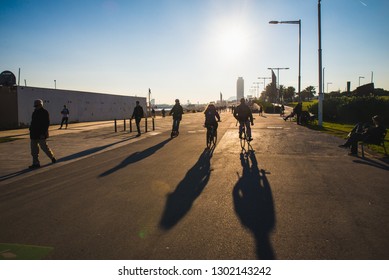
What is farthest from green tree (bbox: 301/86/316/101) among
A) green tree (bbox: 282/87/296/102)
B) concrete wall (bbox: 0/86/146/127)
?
concrete wall (bbox: 0/86/146/127)

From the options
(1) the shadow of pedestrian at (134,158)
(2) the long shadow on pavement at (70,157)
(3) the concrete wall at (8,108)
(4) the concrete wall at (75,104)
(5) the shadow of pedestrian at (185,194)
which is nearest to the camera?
(5) the shadow of pedestrian at (185,194)

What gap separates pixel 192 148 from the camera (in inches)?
513

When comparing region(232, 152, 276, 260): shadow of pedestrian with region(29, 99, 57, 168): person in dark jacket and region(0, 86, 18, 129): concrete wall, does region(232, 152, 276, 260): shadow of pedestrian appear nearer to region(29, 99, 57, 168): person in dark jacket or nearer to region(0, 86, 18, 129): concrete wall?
region(29, 99, 57, 168): person in dark jacket

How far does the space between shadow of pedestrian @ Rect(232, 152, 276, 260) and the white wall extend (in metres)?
24.6

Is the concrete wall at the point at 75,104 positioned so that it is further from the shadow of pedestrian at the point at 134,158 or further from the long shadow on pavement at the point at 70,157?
the shadow of pedestrian at the point at 134,158

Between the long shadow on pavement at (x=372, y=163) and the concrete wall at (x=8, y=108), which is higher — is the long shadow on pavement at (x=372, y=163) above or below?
below

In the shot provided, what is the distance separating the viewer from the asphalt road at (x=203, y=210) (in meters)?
3.96

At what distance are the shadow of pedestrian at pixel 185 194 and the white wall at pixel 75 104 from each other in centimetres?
2326

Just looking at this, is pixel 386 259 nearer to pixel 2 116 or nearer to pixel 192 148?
pixel 192 148

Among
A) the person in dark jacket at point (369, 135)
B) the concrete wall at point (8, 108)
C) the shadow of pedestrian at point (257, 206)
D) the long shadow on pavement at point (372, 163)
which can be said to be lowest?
the shadow of pedestrian at point (257, 206)

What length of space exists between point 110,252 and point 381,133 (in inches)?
374

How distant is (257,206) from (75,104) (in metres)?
33.5

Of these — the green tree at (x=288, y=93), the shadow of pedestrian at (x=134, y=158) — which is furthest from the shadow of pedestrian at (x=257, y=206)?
the green tree at (x=288, y=93)

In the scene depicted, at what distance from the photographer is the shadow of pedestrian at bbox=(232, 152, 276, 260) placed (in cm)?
410
